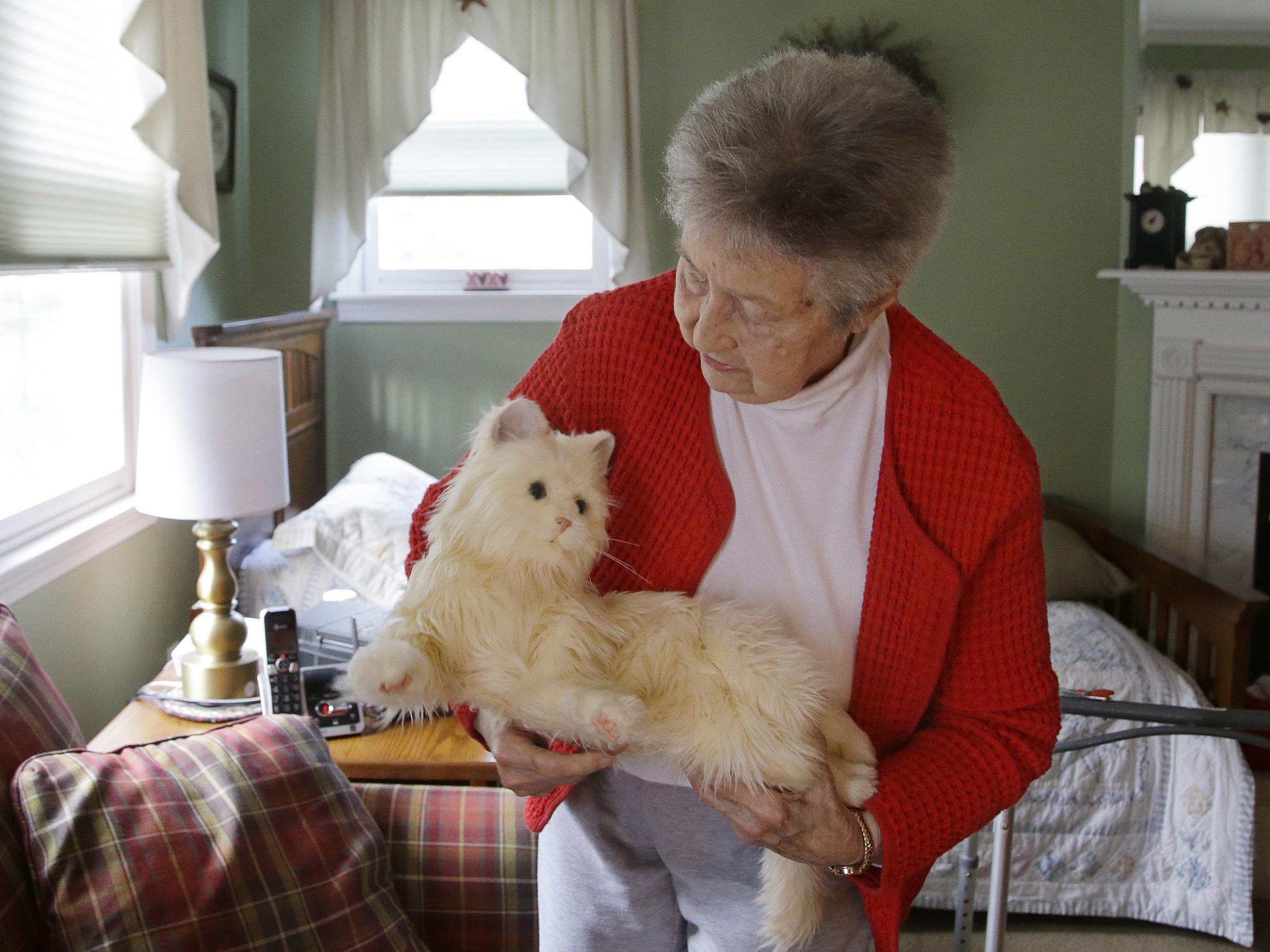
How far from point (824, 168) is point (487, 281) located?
2.95m

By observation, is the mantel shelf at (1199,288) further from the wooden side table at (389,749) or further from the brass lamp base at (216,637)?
the brass lamp base at (216,637)

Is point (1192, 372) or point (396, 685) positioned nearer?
point (396, 685)

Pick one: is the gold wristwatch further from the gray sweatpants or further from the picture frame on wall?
the picture frame on wall

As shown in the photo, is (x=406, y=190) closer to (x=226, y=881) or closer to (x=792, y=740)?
(x=226, y=881)

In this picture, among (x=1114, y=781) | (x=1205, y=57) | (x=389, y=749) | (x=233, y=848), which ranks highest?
(x=1205, y=57)

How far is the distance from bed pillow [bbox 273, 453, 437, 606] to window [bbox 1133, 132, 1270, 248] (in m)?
2.62

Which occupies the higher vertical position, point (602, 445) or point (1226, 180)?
point (1226, 180)

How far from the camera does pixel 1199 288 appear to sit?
331cm

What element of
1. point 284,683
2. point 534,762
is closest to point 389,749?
point 284,683

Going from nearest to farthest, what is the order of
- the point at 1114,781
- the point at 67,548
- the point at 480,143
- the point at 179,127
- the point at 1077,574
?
1. the point at 67,548
2. the point at 179,127
3. the point at 1114,781
4. the point at 1077,574
5. the point at 480,143

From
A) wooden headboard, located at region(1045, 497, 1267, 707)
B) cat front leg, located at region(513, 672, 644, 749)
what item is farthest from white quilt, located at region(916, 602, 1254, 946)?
cat front leg, located at region(513, 672, 644, 749)

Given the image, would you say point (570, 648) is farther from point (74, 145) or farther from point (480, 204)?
point (480, 204)

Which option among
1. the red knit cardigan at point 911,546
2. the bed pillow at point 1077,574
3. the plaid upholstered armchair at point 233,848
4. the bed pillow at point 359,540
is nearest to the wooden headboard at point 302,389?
the bed pillow at point 359,540

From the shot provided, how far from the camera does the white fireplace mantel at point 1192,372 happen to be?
3.25 meters
